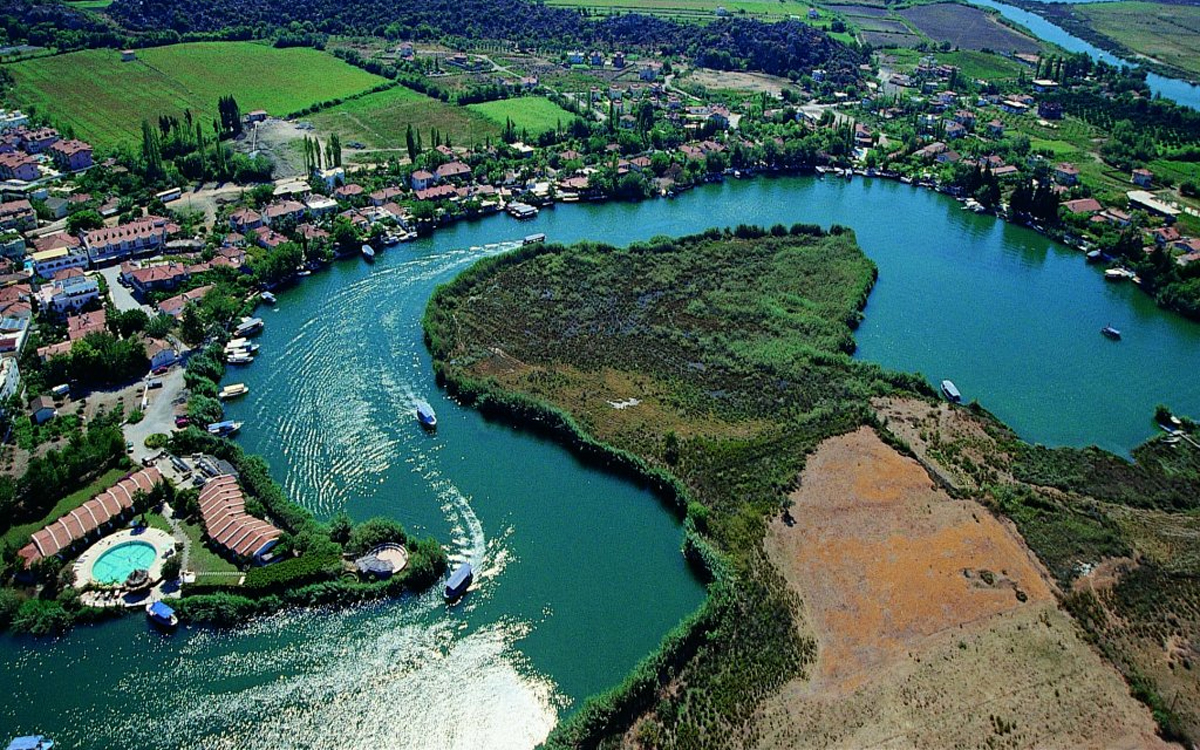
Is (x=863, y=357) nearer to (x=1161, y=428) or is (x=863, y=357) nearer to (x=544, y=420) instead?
(x=1161, y=428)

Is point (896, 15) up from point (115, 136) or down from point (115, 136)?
up

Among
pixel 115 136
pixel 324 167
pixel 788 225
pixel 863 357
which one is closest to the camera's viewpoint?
pixel 863 357

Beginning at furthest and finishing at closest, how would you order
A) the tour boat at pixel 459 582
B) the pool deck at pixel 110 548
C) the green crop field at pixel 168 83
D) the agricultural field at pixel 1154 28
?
the agricultural field at pixel 1154 28
the green crop field at pixel 168 83
the tour boat at pixel 459 582
the pool deck at pixel 110 548

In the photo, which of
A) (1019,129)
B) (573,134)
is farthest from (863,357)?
(1019,129)

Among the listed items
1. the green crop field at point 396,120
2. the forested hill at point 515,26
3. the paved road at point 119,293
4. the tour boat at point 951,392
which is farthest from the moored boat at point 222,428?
the forested hill at point 515,26

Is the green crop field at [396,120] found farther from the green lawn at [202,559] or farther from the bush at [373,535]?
the bush at [373,535]

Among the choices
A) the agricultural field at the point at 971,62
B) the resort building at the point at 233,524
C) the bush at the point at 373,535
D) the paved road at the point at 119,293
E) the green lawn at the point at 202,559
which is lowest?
the green lawn at the point at 202,559

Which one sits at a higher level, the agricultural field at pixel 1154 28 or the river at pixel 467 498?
the agricultural field at pixel 1154 28

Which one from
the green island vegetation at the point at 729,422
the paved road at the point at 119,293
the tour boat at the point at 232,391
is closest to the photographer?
the green island vegetation at the point at 729,422
